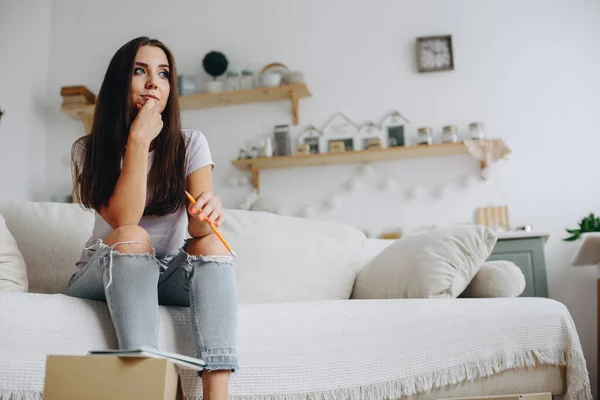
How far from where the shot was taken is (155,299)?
1.18m

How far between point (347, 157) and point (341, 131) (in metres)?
0.21

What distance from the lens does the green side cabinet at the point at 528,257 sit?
275 cm

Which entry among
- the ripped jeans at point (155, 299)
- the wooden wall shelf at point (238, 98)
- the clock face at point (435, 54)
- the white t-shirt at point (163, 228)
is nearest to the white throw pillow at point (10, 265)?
the white t-shirt at point (163, 228)

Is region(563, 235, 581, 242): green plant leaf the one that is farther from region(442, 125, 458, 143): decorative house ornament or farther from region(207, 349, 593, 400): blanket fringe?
region(207, 349, 593, 400): blanket fringe

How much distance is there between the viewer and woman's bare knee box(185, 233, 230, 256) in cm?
123

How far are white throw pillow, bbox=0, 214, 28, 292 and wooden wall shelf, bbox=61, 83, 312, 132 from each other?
6.87 feet

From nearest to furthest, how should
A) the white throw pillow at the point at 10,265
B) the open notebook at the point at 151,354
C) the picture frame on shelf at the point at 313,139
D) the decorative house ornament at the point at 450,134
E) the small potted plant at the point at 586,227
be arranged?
the open notebook at the point at 151,354
the white throw pillow at the point at 10,265
the small potted plant at the point at 586,227
the decorative house ornament at the point at 450,134
the picture frame on shelf at the point at 313,139

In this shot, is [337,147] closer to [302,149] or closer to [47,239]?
[302,149]

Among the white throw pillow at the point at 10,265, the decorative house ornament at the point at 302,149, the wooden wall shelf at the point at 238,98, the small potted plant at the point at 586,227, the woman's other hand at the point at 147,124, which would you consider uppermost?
the wooden wall shelf at the point at 238,98

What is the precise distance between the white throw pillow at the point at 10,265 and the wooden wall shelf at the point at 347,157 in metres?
1.95

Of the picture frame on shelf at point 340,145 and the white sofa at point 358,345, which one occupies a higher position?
the picture frame on shelf at point 340,145

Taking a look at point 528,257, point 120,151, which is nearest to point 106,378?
point 120,151

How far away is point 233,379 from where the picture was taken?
1.26 m

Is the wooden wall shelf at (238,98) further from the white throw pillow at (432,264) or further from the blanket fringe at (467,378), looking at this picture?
the blanket fringe at (467,378)
